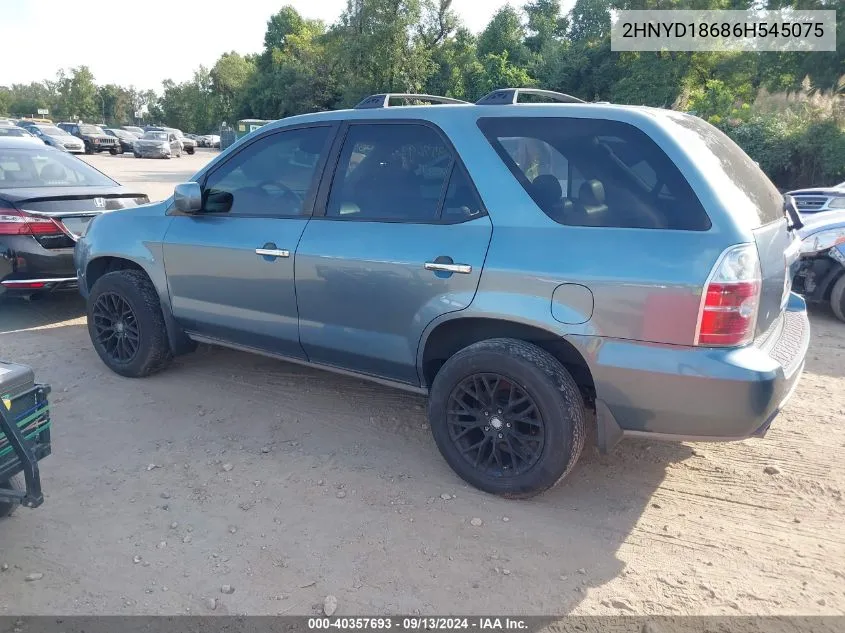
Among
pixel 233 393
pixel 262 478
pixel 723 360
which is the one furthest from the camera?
pixel 233 393

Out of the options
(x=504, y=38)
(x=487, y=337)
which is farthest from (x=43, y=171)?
(x=504, y=38)

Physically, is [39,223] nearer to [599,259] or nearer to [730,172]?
[599,259]

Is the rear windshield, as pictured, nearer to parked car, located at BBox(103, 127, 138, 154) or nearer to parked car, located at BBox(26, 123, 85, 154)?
parked car, located at BBox(26, 123, 85, 154)

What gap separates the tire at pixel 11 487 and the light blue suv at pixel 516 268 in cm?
155

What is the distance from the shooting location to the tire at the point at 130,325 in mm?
4527

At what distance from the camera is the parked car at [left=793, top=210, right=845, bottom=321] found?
6332mm

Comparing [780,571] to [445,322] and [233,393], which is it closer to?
[445,322]

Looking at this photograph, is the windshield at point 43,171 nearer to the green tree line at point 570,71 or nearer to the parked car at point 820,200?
the parked car at point 820,200

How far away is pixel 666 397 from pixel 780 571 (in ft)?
2.84

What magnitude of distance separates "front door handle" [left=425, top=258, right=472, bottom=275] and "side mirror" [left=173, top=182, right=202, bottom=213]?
5.68 feet

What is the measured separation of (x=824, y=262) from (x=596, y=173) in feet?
15.4

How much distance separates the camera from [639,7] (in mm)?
26938

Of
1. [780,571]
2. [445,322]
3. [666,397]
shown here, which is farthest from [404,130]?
[780,571]

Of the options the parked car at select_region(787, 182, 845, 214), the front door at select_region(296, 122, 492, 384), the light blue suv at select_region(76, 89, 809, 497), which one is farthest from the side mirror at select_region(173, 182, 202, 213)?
the parked car at select_region(787, 182, 845, 214)
